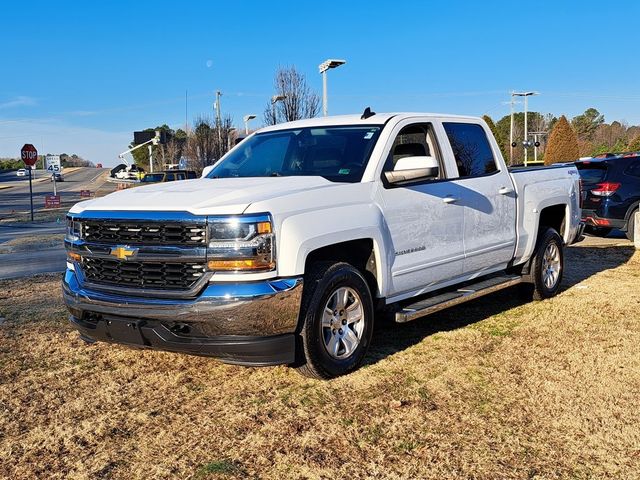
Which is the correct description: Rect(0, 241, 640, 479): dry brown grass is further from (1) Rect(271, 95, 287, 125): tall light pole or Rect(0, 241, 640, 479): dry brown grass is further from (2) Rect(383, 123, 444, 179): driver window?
(1) Rect(271, 95, 287, 125): tall light pole

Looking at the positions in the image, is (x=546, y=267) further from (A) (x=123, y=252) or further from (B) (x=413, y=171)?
(A) (x=123, y=252)

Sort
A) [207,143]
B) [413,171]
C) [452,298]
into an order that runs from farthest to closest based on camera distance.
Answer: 1. [207,143]
2. [452,298]
3. [413,171]

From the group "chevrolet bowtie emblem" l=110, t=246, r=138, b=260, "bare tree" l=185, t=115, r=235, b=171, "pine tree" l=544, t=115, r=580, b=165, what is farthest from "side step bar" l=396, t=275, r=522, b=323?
"pine tree" l=544, t=115, r=580, b=165

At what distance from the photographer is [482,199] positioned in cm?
575

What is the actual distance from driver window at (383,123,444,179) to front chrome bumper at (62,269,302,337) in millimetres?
1735

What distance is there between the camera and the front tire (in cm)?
417

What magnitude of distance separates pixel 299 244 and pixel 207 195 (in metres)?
0.71

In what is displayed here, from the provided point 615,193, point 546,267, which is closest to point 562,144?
point 615,193

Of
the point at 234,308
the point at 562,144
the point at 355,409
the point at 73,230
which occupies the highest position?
the point at 562,144

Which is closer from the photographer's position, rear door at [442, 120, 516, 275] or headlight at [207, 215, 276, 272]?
headlight at [207, 215, 276, 272]

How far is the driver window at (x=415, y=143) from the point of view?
17.2ft

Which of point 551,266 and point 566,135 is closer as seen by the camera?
point 551,266

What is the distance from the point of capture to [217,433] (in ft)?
11.8

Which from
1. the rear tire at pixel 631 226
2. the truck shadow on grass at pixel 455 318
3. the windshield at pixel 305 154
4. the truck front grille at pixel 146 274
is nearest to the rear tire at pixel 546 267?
the truck shadow on grass at pixel 455 318
